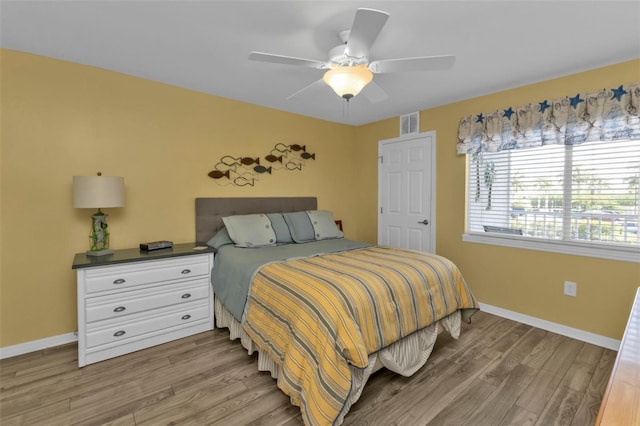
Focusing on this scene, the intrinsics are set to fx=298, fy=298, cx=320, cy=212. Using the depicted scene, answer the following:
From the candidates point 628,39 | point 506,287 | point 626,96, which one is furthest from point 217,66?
point 506,287

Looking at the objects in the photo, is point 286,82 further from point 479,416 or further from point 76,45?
point 479,416

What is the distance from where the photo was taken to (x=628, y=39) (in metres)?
2.11

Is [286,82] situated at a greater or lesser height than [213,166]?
greater

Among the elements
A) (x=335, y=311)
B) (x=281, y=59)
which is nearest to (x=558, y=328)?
(x=335, y=311)

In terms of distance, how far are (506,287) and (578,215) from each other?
3.13 feet

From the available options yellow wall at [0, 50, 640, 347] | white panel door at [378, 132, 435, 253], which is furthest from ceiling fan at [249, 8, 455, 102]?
white panel door at [378, 132, 435, 253]

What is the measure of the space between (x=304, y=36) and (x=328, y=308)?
180cm

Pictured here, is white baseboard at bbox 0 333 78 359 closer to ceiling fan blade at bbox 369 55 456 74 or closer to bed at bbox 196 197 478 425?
bed at bbox 196 197 478 425

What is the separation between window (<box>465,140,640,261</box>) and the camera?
2436 millimetres

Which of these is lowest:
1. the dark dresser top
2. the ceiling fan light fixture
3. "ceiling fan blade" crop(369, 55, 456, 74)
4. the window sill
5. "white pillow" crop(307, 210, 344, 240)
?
the dark dresser top

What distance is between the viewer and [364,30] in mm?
1565

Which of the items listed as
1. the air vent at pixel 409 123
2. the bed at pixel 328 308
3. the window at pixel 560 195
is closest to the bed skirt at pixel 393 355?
the bed at pixel 328 308

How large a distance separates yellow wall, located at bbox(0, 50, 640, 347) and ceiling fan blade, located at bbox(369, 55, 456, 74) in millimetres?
1619

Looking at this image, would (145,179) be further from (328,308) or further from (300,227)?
(328,308)
